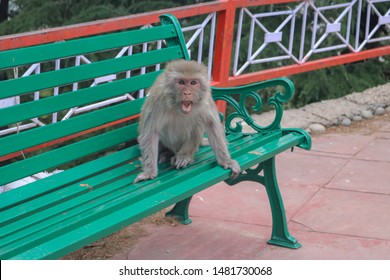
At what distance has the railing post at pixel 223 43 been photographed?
687 cm

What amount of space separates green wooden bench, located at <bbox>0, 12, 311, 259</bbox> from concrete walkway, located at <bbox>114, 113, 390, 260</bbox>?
210mm

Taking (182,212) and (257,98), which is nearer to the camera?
(257,98)

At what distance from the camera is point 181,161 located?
4.63 m

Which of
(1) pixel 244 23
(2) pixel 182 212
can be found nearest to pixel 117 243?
(2) pixel 182 212

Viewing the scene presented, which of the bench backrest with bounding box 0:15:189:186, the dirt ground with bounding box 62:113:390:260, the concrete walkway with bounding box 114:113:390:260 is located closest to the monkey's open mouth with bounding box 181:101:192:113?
the bench backrest with bounding box 0:15:189:186

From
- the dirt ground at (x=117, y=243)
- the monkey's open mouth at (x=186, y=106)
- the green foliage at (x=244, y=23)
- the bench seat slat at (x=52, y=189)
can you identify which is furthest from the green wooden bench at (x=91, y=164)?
the green foliage at (x=244, y=23)

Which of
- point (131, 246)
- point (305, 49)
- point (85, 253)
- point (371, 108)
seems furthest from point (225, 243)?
point (305, 49)

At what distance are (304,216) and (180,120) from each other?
4.53 ft

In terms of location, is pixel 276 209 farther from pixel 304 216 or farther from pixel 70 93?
pixel 70 93

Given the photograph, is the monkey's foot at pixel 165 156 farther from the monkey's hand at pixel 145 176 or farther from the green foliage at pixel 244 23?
the green foliage at pixel 244 23

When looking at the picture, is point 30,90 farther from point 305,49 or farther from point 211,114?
point 305,49

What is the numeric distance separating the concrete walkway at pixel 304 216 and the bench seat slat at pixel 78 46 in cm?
137

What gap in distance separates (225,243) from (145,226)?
2.22 feet

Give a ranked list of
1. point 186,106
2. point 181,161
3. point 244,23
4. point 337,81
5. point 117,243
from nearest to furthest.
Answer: point 186,106
point 181,161
point 117,243
point 244,23
point 337,81
